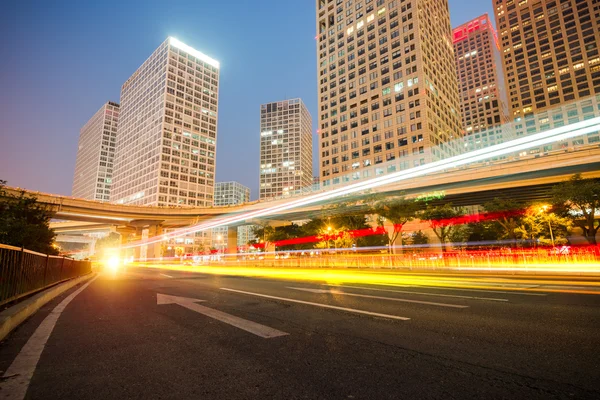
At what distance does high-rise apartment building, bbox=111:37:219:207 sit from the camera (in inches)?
4906

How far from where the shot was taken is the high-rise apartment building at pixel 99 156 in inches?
6500

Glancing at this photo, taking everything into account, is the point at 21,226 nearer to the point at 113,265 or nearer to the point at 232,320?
the point at 232,320

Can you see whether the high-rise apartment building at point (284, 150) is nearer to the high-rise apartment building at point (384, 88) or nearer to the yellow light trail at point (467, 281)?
the high-rise apartment building at point (384, 88)

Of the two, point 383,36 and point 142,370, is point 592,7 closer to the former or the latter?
point 383,36

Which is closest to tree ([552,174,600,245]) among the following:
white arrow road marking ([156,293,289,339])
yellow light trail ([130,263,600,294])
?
yellow light trail ([130,263,600,294])

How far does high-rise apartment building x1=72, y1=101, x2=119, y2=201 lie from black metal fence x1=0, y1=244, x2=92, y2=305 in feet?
586

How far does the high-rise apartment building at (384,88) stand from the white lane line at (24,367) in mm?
74833

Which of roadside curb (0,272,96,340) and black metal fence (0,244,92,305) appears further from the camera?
black metal fence (0,244,92,305)

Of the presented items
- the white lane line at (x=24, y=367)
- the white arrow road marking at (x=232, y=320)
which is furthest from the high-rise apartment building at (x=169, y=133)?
the white lane line at (x=24, y=367)

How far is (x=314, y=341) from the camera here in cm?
391

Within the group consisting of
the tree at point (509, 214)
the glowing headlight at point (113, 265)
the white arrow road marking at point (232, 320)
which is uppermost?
the tree at point (509, 214)

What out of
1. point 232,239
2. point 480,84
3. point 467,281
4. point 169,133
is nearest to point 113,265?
point 232,239

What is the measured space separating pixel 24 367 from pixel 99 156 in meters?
199

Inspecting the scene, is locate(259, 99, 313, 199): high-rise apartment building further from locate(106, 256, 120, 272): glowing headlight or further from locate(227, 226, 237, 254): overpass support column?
locate(106, 256, 120, 272): glowing headlight
